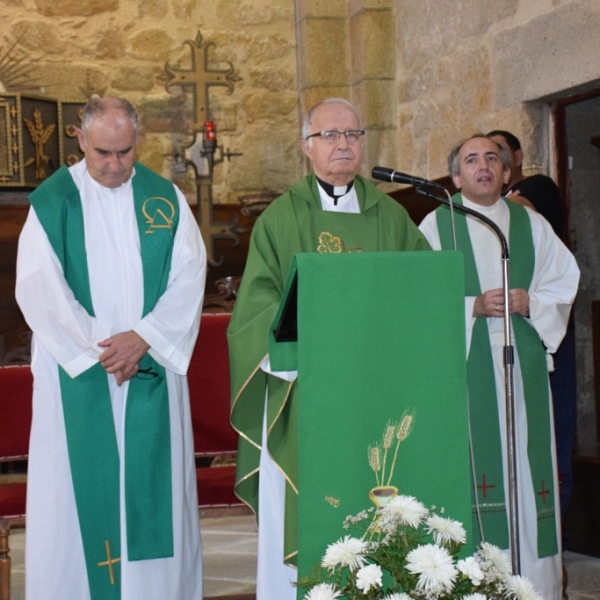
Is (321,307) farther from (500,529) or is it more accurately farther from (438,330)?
(500,529)

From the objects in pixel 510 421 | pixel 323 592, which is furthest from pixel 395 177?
pixel 323 592

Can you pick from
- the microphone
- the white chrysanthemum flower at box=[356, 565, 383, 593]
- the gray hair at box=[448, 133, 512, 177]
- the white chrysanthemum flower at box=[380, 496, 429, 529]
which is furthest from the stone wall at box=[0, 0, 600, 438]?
the white chrysanthemum flower at box=[356, 565, 383, 593]

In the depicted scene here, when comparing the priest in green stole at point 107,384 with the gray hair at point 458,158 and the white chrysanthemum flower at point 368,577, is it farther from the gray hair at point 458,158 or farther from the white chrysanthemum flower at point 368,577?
the white chrysanthemum flower at point 368,577

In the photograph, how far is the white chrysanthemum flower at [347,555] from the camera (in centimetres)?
280

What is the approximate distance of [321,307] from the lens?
10.2 ft

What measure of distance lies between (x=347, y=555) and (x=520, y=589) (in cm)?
43

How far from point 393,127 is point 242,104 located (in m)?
1.17

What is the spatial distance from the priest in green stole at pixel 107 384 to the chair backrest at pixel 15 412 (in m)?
0.72

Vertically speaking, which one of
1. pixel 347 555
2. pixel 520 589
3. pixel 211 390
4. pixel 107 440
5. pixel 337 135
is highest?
pixel 337 135

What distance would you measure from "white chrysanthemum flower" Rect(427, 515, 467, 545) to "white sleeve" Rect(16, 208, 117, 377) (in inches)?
63.7

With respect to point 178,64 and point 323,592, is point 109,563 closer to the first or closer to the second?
point 323,592

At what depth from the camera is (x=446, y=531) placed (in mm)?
2879

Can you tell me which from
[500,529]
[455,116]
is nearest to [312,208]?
[500,529]

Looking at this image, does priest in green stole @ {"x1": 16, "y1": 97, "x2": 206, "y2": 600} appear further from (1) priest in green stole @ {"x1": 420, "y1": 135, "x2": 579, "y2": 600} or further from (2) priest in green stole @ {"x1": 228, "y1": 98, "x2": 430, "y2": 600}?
(1) priest in green stole @ {"x1": 420, "y1": 135, "x2": 579, "y2": 600}
